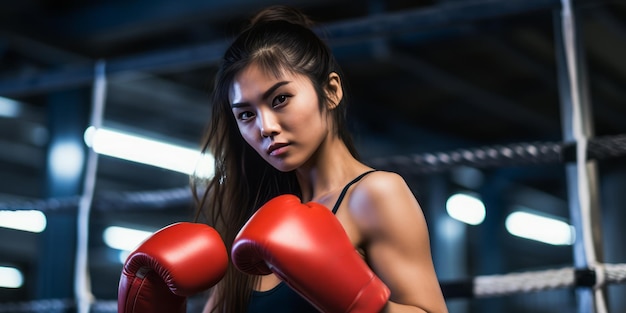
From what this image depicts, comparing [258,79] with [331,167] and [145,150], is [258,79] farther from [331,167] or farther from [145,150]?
[145,150]

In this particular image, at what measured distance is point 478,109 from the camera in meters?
4.94

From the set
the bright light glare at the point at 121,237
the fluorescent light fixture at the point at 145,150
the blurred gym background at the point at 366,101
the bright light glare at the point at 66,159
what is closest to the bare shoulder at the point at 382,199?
the blurred gym background at the point at 366,101

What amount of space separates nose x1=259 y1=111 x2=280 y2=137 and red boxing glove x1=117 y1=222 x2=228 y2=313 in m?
0.18

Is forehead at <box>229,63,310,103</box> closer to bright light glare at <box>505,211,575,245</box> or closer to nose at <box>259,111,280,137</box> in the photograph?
nose at <box>259,111,280,137</box>

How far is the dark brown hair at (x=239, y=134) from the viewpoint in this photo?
114 cm

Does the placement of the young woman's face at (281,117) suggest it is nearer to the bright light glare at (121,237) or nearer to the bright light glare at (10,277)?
the bright light glare at (121,237)

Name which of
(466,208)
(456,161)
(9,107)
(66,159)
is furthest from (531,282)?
(466,208)

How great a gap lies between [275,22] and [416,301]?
478mm

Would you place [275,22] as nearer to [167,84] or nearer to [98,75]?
[98,75]

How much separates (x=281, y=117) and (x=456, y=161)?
22.5 inches

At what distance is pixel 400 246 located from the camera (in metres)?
1.01

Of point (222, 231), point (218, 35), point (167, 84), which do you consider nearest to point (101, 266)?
point (167, 84)

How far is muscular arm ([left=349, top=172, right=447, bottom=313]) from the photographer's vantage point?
0.99 meters

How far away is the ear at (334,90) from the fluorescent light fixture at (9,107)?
3.10 meters
